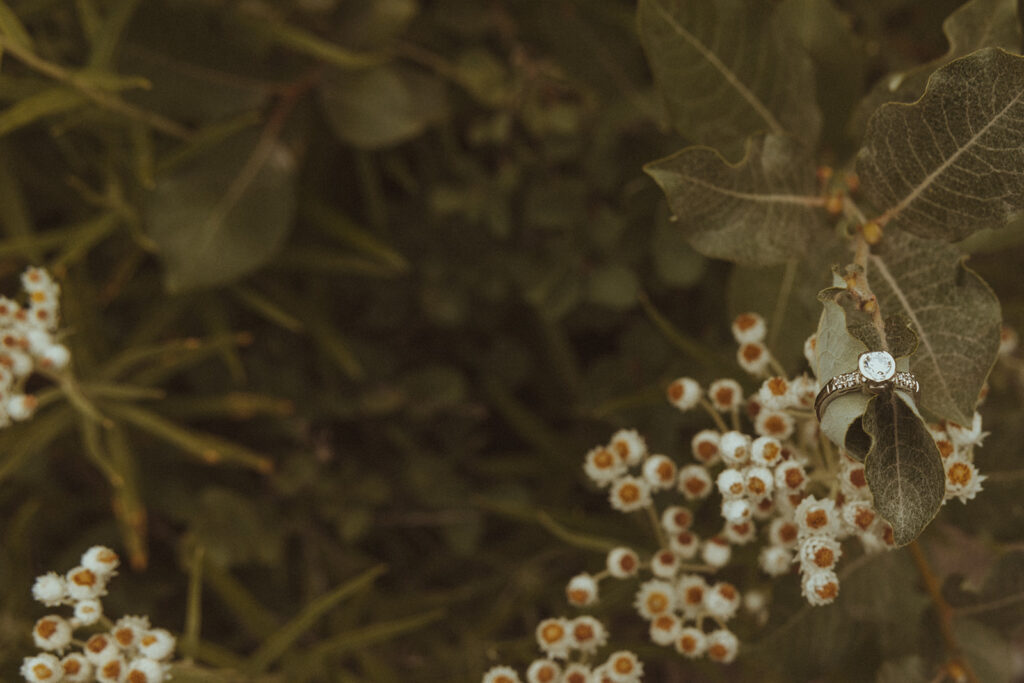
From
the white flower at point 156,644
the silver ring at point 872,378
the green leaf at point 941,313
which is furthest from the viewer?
the white flower at point 156,644

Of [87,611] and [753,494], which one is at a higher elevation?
[87,611]

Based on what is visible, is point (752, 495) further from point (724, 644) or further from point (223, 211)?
point (223, 211)

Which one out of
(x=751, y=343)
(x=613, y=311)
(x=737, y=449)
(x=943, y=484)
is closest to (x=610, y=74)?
(x=613, y=311)

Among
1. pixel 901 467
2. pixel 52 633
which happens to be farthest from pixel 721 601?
pixel 52 633

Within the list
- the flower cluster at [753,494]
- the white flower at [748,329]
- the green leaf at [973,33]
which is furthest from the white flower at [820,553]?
the green leaf at [973,33]

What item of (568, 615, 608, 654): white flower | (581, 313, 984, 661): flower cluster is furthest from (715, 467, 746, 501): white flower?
(568, 615, 608, 654): white flower

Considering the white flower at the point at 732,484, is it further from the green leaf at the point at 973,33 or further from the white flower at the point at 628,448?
the green leaf at the point at 973,33

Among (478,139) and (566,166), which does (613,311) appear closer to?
(566,166)
